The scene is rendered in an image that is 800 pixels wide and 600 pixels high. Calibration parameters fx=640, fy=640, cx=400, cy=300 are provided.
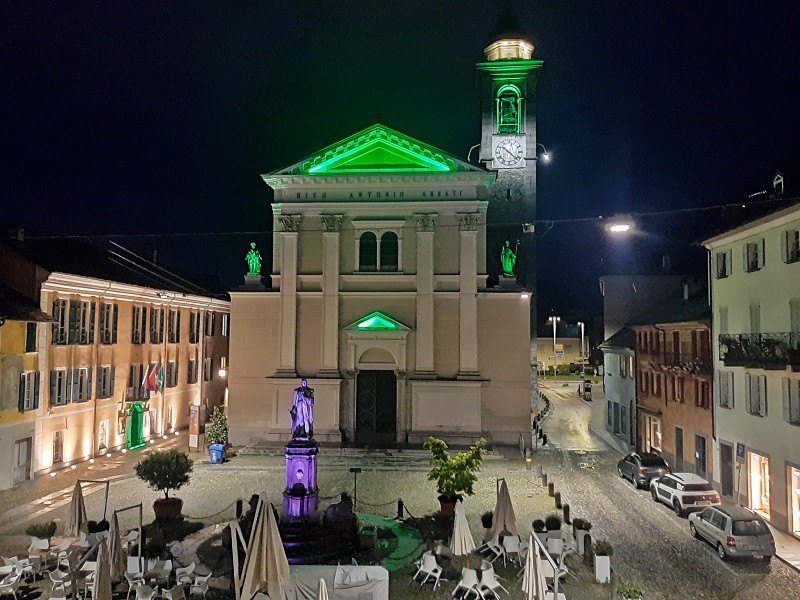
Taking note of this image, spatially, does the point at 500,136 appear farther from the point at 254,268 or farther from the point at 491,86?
the point at 254,268

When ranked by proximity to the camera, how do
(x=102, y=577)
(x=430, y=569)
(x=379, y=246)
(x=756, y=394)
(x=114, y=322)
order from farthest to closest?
(x=379, y=246) → (x=114, y=322) → (x=756, y=394) → (x=430, y=569) → (x=102, y=577)

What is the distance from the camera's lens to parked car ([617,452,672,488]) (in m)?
22.8

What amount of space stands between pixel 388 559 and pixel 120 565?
599 cm

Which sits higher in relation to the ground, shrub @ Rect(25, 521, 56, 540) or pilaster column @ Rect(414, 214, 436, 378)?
pilaster column @ Rect(414, 214, 436, 378)

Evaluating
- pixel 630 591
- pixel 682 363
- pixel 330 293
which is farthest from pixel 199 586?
pixel 682 363

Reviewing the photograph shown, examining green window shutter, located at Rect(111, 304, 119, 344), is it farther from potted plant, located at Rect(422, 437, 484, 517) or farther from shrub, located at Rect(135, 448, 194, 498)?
potted plant, located at Rect(422, 437, 484, 517)

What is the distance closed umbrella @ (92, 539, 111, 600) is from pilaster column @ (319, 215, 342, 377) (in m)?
20.8

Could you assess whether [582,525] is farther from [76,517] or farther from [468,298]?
[468,298]

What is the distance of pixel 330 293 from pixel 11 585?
20.5 metres

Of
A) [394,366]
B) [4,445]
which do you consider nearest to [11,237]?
[4,445]

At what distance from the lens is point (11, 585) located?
1266cm

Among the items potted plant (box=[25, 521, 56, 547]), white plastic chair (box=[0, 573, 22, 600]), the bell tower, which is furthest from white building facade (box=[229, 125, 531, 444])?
white plastic chair (box=[0, 573, 22, 600])

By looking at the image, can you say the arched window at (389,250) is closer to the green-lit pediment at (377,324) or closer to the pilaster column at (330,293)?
the pilaster column at (330,293)

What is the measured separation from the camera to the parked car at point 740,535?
14.9 meters
